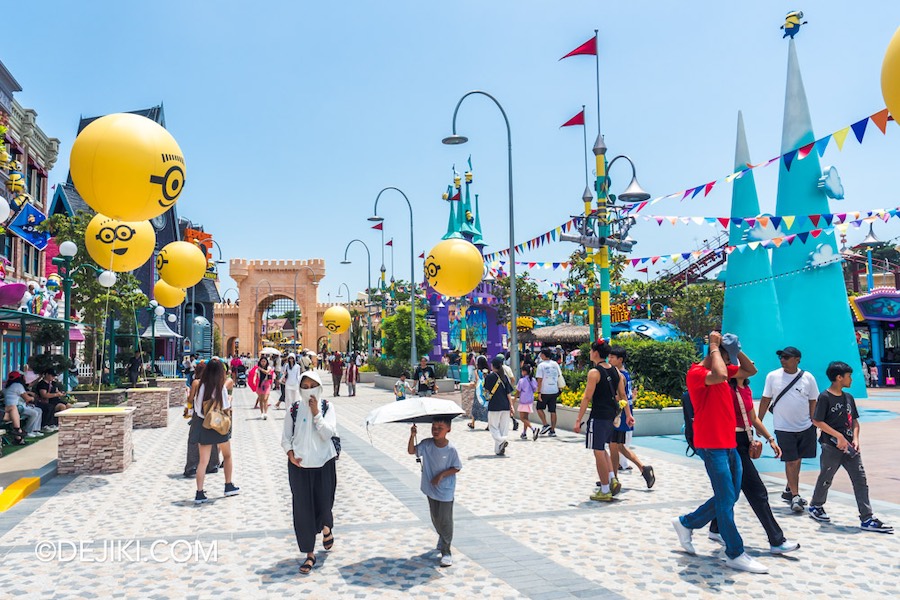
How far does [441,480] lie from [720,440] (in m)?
2.25

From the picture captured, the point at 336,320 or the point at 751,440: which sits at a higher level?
the point at 336,320

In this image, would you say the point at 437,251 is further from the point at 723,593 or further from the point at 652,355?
the point at 723,593

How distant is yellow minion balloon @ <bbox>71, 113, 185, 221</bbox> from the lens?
880 cm

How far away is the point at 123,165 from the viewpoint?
28.9ft

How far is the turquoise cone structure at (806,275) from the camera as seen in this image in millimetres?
21297

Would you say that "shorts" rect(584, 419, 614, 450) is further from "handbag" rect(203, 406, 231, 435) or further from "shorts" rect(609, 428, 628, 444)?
"handbag" rect(203, 406, 231, 435)

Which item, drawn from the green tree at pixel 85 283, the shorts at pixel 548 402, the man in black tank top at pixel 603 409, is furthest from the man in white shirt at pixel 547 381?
the green tree at pixel 85 283

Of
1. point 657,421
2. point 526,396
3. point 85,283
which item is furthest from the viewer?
point 85,283

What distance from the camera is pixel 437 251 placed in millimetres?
17953

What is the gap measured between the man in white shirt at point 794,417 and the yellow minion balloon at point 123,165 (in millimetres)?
7832

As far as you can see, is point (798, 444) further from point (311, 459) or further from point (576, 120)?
point (576, 120)

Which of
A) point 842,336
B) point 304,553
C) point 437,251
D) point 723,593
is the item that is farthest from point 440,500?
point 842,336

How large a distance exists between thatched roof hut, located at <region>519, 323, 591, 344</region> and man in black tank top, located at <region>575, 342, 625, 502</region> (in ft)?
104

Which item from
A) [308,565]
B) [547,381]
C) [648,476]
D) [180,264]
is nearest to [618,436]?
[648,476]
